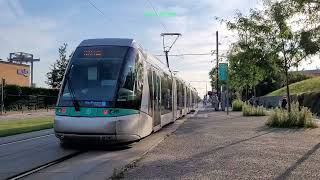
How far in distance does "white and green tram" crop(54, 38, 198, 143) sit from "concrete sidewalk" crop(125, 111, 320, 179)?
1152 mm

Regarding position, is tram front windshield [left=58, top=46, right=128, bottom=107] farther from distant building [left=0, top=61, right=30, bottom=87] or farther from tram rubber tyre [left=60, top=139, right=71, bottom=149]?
distant building [left=0, top=61, right=30, bottom=87]

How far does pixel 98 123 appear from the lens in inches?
540

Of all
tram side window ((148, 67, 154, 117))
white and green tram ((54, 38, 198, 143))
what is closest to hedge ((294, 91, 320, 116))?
tram side window ((148, 67, 154, 117))

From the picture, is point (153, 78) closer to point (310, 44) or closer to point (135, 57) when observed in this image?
point (135, 57)

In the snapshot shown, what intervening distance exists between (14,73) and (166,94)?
190 feet

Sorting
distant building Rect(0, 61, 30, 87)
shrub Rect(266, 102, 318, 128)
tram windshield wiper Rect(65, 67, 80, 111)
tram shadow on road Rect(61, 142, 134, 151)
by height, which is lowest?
tram shadow on road Rect(61, 142, 134, 151)

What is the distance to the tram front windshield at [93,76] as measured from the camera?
46.6ft

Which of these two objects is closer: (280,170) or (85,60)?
(280,170)

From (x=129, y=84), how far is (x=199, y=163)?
4283 millimetres

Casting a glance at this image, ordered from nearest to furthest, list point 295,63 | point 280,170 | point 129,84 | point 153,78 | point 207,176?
point 207,176 → point 280,170 → point 129,84 → point 153,78 → point 295,63

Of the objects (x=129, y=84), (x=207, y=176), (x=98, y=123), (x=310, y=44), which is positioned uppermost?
(x=310, y=44)

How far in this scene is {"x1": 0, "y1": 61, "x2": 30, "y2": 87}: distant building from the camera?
73000mm

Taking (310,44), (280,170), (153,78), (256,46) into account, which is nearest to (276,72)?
(256,46)

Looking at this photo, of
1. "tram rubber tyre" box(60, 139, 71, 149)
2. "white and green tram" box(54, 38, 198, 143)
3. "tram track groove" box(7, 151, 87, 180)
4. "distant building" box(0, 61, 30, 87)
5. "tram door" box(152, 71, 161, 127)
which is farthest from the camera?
"distant building" box(0, 61, 30, 87)
